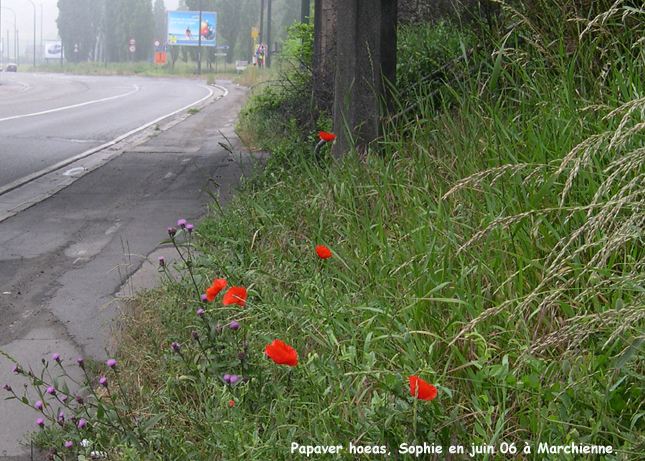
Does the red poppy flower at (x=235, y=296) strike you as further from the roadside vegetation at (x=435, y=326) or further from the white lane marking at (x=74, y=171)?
the white lane marking at (x=74, y=171)

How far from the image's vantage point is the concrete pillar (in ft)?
19.4

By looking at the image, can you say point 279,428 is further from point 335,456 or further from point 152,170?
point 152,170

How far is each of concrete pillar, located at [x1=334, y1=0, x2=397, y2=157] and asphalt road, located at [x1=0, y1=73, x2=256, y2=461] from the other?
0.96 metres

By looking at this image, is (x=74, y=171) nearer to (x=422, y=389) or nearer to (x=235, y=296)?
(x=235, y=296)

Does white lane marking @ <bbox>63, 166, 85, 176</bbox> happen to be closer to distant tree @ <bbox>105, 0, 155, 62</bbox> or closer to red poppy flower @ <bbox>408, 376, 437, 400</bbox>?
red poppy flower @ <bbox>408, 376, 437, 400</bbox>

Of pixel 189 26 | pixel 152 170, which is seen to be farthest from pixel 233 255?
pixel 189 26

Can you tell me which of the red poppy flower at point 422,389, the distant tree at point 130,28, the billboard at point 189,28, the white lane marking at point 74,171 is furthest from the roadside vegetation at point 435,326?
the distant tree at point 130,28

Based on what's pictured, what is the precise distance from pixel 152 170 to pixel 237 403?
8.24 metres

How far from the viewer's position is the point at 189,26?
89438 mm

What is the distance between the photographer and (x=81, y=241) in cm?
631

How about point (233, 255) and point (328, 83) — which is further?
point (328, 83)

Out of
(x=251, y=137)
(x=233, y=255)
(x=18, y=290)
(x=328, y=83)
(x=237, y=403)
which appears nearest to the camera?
(x=237, y=403)

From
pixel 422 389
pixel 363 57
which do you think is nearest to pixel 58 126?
pixel 363 57

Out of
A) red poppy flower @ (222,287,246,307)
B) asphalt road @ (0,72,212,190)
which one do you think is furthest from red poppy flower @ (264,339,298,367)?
asphalt road @ (0,72,212,190)
